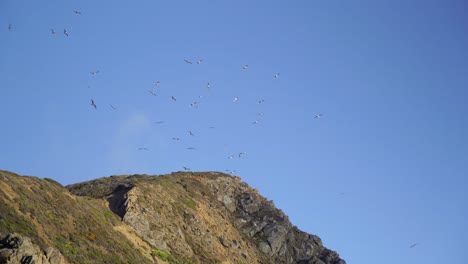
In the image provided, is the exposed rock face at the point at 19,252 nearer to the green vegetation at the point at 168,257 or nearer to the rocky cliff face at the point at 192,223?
the rocky cliff face at the point at 192,223

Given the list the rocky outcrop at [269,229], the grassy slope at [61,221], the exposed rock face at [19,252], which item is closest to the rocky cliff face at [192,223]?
the rocky outcrop at [269,229]

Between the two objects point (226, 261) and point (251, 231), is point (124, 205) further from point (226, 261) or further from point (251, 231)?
point (251, 231)

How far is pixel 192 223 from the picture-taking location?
81.1 metres

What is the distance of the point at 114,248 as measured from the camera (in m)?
58.3

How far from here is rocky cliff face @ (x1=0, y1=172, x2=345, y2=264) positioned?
66312 millimetres

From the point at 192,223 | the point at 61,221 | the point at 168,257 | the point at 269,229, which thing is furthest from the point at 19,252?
the point at 269,229

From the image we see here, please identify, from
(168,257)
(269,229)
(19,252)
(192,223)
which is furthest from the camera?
(269,229)

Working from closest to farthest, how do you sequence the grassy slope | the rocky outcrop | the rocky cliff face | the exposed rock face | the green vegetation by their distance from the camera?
1. the exposed rock face
2. the grassy slope
3. the rocky cliff face
4. the green vegetation
5. the rocky outcrop

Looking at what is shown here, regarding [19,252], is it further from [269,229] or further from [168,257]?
[269,229]

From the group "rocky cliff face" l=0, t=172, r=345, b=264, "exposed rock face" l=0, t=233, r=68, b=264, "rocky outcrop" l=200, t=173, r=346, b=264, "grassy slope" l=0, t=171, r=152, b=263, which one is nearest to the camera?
"exposed rock face" l=0, t=233, r=68, b=264

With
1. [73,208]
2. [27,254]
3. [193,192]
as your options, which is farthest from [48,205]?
[193,192]

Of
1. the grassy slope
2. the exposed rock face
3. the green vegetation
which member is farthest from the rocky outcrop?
the exposed rock face

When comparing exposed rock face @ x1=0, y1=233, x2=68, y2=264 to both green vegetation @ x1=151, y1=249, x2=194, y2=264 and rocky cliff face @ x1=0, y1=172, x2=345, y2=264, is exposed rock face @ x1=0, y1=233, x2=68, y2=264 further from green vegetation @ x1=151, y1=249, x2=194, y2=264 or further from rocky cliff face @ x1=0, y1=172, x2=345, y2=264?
green vegetation @ x1=151, y1=249, x2=194, y2=264

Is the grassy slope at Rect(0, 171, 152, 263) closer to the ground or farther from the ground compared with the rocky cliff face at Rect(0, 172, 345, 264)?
closer to the ground
